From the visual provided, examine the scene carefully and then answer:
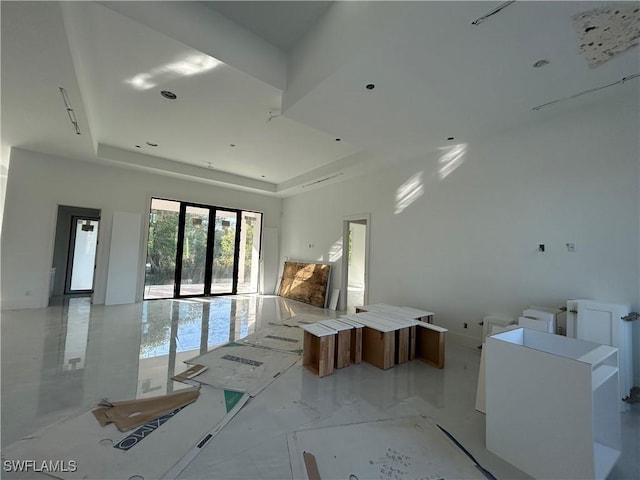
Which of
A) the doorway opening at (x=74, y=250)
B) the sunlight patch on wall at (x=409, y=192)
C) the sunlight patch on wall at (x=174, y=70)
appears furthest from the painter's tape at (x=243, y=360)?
the doorway opening at (x=74, y=250)

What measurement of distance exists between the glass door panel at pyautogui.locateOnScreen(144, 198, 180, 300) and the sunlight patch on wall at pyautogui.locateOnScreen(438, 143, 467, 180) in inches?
256

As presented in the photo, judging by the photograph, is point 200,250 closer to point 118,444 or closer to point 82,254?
point 82,254

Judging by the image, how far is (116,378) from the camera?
2.65 m

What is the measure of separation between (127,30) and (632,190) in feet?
17.5

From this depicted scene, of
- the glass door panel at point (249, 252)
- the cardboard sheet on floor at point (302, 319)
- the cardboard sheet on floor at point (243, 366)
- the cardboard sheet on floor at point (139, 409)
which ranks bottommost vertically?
the cardboard sheet on floor at point (139, 409)

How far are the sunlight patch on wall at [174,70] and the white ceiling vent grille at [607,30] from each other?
10.7 feet

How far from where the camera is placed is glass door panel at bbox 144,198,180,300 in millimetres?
6789

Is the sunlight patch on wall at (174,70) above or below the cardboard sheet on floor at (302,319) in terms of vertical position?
above

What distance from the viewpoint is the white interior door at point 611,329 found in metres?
2.58

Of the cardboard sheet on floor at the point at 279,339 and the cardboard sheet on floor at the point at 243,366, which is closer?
the cardboard sheet on floor at the point at 243,366

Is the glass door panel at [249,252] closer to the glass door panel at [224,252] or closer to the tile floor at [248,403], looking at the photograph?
the glass door panel at [224,252]

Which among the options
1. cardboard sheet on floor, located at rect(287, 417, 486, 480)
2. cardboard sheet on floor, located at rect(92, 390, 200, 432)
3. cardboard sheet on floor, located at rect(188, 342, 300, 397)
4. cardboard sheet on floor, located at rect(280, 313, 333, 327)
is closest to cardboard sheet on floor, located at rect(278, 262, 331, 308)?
cardboard sheet on floor, located at rect(280, 313, 333, 327)

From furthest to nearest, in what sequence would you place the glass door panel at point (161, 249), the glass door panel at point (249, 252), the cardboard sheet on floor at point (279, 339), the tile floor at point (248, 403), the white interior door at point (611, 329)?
the glass door panel at point (249, 252)
the glass door panel at point (161, 249)
the cardboard sheet on floor at point (279, 339)
the white interior door at point (611, 329)
the tile floor at point (248, 403)

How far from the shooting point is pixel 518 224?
3.65 meters
